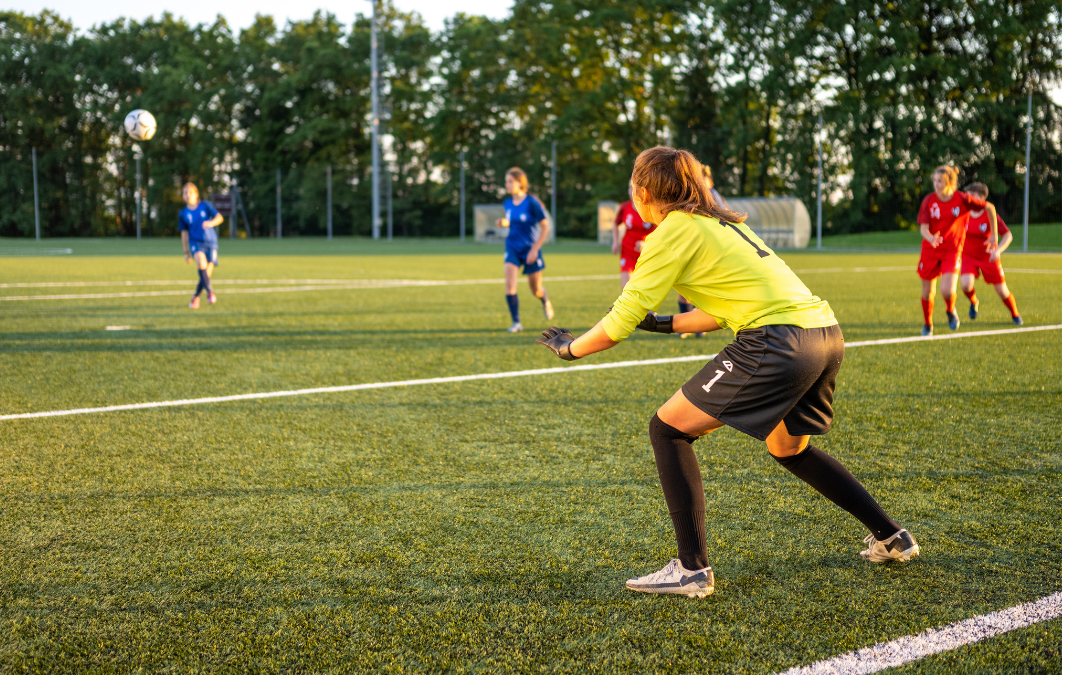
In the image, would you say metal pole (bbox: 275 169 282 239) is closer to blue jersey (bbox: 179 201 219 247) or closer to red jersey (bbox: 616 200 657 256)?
blue jersey (bbox: 179 201 219 247)

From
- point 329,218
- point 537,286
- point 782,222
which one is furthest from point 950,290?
point 329,218

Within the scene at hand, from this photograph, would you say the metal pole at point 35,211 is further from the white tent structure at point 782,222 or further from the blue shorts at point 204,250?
the blue shorts at point 204,250

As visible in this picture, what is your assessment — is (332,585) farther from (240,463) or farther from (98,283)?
(98,283)

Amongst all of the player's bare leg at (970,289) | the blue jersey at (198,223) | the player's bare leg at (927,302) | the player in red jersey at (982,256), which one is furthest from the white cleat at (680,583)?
the blue jersey at (198,223)

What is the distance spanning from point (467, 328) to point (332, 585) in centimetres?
745

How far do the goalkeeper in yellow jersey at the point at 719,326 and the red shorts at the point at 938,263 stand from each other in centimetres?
737

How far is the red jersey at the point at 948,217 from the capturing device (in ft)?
31.4

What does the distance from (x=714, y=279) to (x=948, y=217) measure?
7.63 m

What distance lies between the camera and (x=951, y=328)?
399 inches

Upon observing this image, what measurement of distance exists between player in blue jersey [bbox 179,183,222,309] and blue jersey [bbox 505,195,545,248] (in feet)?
16.7

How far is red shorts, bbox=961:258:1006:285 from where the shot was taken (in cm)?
1055

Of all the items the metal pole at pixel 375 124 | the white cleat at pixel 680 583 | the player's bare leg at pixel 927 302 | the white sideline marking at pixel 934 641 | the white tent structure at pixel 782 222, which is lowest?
the white sideline marking at pixel 934 641

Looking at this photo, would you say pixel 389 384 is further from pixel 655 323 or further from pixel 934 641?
pixel 934 641

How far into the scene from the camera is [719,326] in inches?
129
